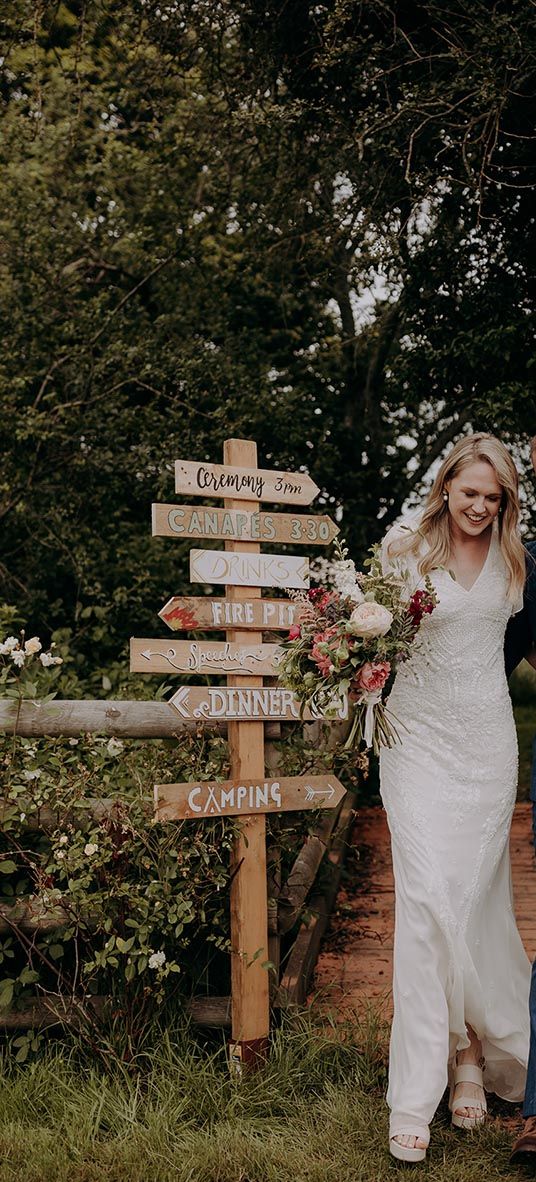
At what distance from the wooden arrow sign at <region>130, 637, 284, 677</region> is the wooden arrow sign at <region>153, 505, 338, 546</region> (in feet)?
1.34

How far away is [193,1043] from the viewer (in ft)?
13.5

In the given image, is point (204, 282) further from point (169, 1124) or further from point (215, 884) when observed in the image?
point (169, 1124)

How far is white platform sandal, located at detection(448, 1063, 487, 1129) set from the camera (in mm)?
3699

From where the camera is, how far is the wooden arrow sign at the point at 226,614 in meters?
3.99

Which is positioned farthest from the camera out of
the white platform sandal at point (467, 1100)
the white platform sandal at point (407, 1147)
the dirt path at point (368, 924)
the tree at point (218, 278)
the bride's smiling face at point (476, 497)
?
the tree at point (218, 278)

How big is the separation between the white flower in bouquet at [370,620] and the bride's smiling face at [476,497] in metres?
0.56

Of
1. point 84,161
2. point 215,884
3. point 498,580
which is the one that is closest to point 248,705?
point 215,884

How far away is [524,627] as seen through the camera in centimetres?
401

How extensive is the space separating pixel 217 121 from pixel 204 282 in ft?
4.17

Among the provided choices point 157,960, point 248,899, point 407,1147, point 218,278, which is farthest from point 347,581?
point 218,278

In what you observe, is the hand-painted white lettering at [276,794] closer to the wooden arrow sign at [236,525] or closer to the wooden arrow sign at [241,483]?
the wooden arrow sign at [236,525]

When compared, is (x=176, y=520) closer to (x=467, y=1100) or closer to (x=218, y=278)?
(x=467, y=1100)

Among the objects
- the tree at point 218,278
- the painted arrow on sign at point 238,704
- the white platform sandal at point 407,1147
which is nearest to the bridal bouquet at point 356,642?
the painted arrow on sign at point 238,704

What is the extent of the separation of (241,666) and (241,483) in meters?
0.71
